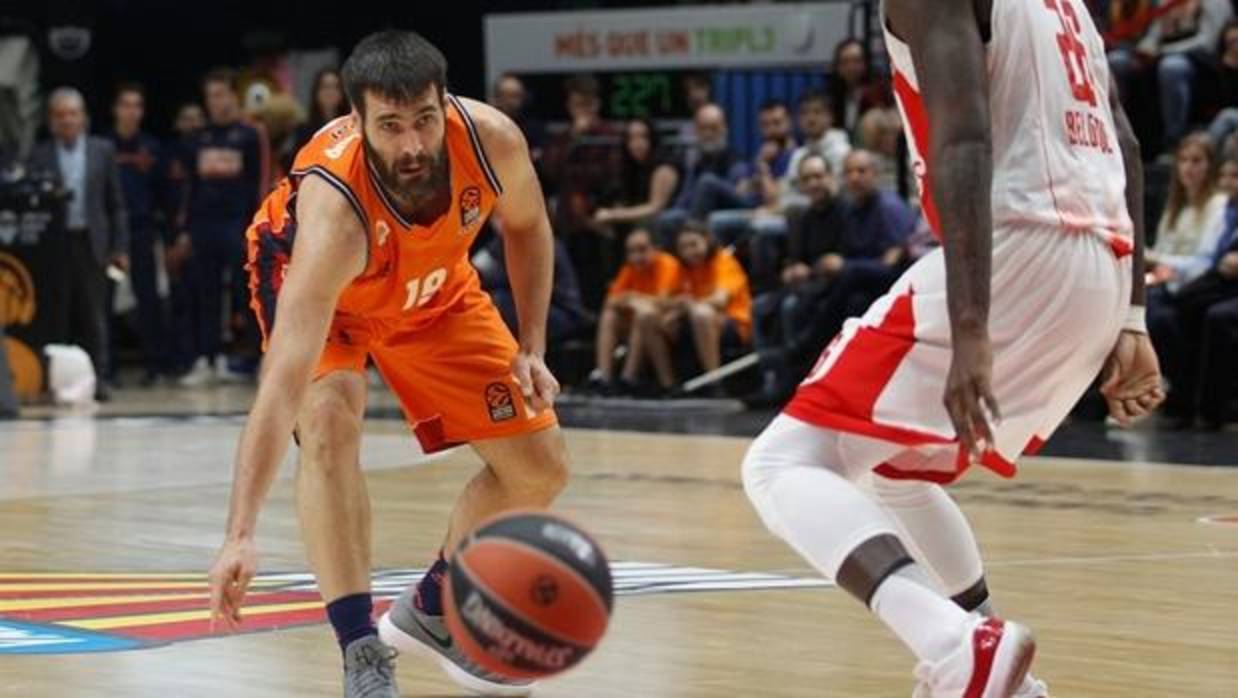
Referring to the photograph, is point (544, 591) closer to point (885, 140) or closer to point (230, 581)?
point (230, 581)

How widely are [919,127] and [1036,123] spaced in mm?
212

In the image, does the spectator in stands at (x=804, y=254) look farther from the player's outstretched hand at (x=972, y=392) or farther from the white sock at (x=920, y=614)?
the player's outstretched hand at (x=972, y=392)

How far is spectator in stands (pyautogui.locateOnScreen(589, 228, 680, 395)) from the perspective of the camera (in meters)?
15.5

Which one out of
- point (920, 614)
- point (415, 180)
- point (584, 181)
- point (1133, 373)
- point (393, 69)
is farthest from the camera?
point (584, 181)

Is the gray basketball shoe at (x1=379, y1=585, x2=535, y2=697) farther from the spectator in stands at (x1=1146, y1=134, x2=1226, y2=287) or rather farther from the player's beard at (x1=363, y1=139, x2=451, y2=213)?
the spectator in stands at (x1=1146, y1=134, x2=1226, y2=287)

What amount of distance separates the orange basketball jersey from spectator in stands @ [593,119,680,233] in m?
10.3

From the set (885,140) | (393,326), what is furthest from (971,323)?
(885,140)

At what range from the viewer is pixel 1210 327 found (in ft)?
42.4

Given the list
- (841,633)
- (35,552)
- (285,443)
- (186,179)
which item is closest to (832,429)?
(285,443)

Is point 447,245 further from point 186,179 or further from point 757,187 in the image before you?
point 186,179

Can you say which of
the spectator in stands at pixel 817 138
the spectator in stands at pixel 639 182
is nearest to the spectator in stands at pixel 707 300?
the spectator in stands at pixel 817 138

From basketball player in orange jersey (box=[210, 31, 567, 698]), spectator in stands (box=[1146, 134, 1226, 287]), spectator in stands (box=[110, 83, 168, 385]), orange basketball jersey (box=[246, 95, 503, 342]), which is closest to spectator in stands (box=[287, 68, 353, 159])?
spectator in stands (box=[110, 83, 168, 385])

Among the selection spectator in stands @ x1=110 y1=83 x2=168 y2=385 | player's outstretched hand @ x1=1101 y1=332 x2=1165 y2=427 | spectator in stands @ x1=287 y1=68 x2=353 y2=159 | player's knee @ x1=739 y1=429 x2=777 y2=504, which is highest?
player's outstretched hand @ x1=1101 y1=332 x2=1165 y2=427

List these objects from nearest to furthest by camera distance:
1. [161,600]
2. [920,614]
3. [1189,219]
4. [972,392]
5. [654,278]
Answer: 1. [972,392]
2. [920,614]
3. [161,600]
4. [1189,219]
5. [654,278]
